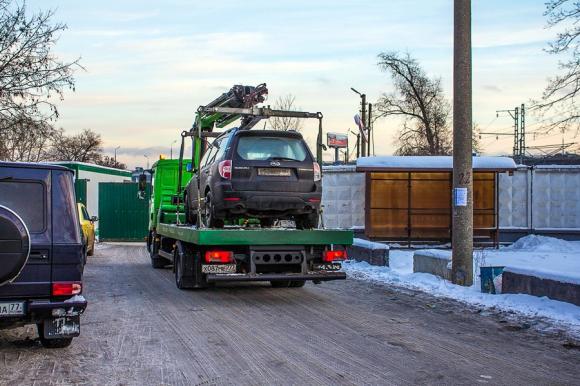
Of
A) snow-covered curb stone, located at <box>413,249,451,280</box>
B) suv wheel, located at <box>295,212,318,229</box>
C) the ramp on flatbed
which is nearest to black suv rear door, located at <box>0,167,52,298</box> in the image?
the ramp on flatbed

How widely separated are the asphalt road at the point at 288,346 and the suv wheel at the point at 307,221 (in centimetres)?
123

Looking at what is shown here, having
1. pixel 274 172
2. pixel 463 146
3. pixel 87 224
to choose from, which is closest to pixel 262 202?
pixel 274 172

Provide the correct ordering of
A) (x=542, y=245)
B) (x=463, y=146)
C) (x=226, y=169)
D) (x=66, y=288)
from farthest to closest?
1. (x=542, y=245)
2. (x=463, y=146)
3. (x=226, y=169)
4. (x=66, y=288)

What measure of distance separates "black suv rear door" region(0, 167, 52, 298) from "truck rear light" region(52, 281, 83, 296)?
6 centimetres

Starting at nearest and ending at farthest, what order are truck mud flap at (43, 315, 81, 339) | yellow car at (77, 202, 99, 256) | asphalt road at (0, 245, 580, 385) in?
asphalt road at (0, 245, 580, 385) → truck mud flap at (43, 315, 81, 339) → yellow car at (77, 202, 99, 256)

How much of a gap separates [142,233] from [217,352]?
938 inches

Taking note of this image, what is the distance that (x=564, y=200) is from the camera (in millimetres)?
21797

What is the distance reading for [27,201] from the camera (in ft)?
20.1

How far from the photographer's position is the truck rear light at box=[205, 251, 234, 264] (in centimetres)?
984

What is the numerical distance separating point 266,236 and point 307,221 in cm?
121

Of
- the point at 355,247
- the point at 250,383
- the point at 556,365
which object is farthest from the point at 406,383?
the point at 355,247

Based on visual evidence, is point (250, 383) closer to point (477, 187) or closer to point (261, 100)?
point (261, 100)

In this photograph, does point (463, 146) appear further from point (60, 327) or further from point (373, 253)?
point (60, 327)

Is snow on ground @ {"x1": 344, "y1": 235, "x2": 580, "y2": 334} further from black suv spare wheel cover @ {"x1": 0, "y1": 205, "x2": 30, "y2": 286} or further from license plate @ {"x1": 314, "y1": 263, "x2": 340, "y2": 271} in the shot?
black suv spare wheel cover @ {"x1": 0, "y1": 205, "x2": 30, "y2": 286}
